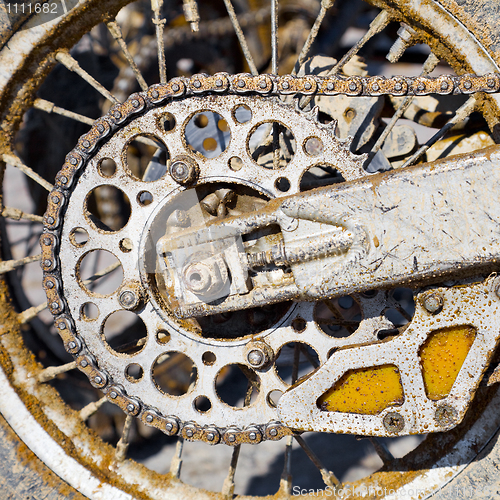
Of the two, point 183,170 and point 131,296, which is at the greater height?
point 183,170

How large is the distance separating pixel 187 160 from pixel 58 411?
0.96 meters

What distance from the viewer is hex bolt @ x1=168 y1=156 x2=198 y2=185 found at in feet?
4.38

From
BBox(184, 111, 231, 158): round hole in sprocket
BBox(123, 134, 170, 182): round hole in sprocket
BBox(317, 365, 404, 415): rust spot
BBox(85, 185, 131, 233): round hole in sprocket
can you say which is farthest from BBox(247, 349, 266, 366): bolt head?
BBox(85, 185, 131, 233): round hole in sprocket

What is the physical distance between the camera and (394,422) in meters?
1.24

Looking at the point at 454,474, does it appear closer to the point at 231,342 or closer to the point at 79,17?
the point at 231,342

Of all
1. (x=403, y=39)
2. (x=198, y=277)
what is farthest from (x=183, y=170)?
(x=403, y=39)

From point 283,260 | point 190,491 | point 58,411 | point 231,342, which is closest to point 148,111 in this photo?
point 283,260

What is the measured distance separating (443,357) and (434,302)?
15cm

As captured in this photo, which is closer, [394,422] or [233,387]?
[394,422]

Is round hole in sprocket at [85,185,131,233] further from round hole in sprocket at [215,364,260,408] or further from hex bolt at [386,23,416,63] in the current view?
hex bolt at [386,23,416,63]

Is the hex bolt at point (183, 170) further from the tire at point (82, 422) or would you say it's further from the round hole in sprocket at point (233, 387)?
the round hole in sprocket at point (233, 387)

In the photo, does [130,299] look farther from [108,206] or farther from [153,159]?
[108,206]

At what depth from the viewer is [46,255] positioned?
1.44m

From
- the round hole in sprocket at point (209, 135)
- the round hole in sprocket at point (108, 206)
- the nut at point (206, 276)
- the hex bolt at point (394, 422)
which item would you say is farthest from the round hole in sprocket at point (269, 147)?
the round hole in sprocket at point (108, 206)
